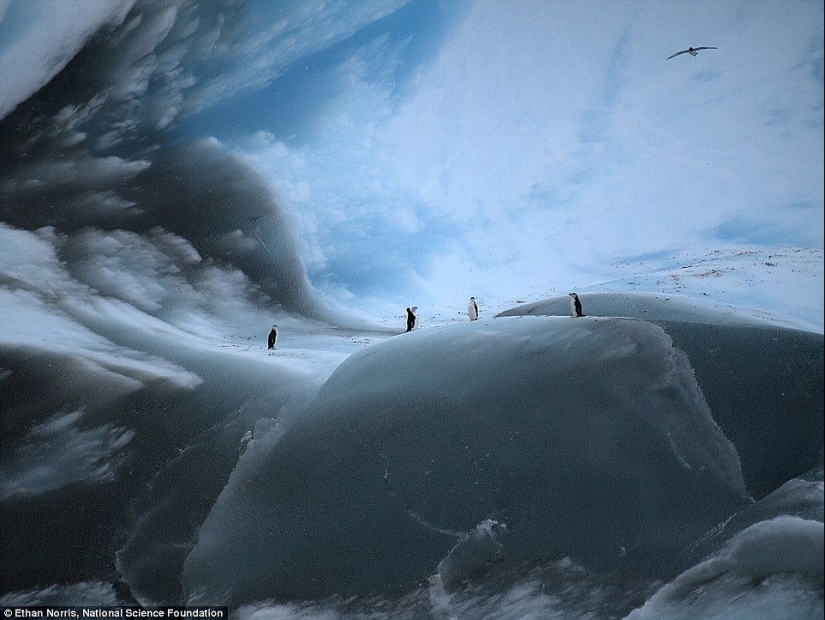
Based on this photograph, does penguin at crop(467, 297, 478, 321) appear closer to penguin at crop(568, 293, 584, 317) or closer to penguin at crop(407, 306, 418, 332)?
penguin at crop(407, 306, 418, 332)

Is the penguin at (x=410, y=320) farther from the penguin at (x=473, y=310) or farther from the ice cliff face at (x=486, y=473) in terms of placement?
the ice cliff face at (x=486, y=473)

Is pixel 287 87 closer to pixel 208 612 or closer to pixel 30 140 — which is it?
pixel 30 140

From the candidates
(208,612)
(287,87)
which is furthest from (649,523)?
(287,87)

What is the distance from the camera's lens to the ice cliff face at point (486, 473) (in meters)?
3.78

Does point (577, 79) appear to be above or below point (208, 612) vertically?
above

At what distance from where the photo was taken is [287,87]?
5645mm

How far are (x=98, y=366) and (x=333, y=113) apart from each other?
11.8 ft

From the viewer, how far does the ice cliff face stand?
12.4ft
